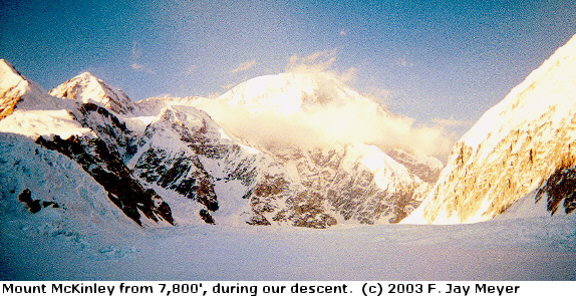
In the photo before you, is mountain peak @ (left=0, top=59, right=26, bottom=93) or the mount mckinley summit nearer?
the mount mckinley summit

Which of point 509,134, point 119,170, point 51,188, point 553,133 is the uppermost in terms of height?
point 509,134

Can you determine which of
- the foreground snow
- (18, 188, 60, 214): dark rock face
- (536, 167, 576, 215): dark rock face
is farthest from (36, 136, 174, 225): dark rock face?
(536, 167, 576, 215): dark rock face

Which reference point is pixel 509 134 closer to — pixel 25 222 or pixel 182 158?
pixel 25 222

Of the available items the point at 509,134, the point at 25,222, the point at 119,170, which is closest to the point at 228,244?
the point at 25,222

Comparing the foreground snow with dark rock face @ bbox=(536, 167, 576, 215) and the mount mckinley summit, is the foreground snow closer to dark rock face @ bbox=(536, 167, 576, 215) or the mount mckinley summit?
the mount mckinley summit

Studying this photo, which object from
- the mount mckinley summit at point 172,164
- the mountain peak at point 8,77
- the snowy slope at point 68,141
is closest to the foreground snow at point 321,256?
the mount mckinley summit at point 172,164
